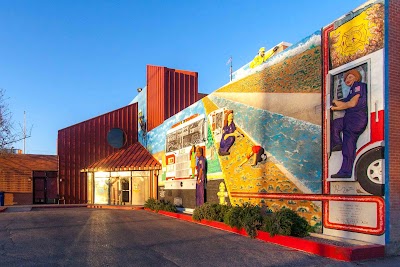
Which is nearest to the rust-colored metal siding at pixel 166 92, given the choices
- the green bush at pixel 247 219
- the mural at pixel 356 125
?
the green bush at pixel 247 219

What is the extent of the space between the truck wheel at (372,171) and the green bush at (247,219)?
132 inches

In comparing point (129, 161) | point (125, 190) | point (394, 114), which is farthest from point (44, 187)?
point (394, 114)

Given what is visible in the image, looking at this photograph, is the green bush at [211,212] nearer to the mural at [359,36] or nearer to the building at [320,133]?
the building at [320,133]

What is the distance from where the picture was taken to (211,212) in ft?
46.2

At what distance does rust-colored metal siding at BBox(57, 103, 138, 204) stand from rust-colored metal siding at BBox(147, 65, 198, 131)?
3.06 metres

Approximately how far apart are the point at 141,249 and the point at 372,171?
5.82 meters

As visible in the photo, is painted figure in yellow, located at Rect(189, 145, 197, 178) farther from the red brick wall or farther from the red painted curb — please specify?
the red brick wall

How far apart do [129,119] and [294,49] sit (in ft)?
62.7

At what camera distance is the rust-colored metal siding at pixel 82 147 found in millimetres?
26516

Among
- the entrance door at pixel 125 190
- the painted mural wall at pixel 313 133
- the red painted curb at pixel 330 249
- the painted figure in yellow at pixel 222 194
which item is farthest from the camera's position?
the entrance door at pixel 125 190

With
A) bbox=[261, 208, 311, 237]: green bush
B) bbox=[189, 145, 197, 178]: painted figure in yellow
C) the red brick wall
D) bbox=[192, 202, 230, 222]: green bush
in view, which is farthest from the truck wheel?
bbox=[189, 145, 197, 178]: painted figure in yellow

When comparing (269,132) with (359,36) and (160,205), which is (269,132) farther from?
(160,205)

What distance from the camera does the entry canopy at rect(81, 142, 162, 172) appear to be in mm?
23516

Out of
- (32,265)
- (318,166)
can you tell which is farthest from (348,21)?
(32,265)
